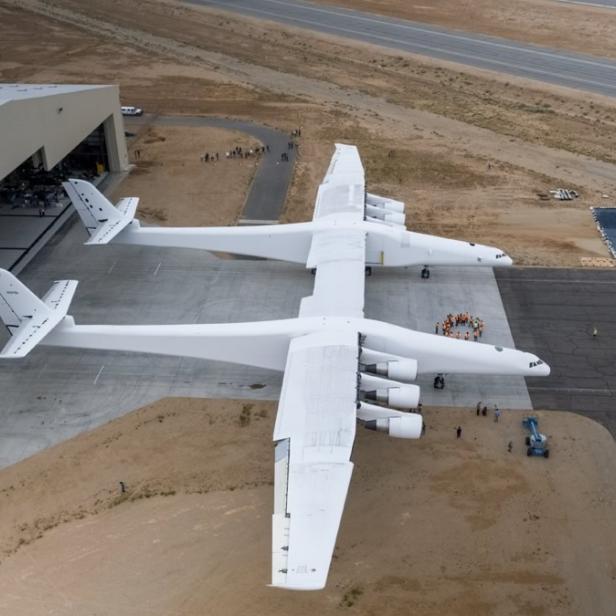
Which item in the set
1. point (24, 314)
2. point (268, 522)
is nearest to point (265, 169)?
point (24, 314)

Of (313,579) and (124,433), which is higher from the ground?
(313,579)

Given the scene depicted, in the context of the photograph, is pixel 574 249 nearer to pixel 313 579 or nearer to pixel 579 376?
pixel 579 376

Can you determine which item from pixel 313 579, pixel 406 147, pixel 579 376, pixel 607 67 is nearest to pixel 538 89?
pixel 607 67

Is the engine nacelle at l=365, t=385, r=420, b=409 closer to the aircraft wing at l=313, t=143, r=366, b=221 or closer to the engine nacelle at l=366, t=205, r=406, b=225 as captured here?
the aircraft wing at l=313, t=143, r=366, b=221

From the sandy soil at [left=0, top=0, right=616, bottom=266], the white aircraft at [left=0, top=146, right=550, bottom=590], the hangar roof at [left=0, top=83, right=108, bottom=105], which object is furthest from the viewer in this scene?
the sandy soil at [left=0, top=0, right=616, bottom=266]

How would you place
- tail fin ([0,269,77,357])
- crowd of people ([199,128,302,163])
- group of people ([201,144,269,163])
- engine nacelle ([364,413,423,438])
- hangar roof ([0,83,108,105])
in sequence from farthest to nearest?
crowd of people ([199,128,302,163])
group of people ([201,144,269,163])
hangar roof ([0,83,108,105])
tail fin ([0,269,77,357])
engine nacelle ([364,413,423,438])

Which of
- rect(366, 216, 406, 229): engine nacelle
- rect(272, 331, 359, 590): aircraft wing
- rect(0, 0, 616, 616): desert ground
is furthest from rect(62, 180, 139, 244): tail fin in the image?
rect(272, 331, 359, 590): aircraft wing
